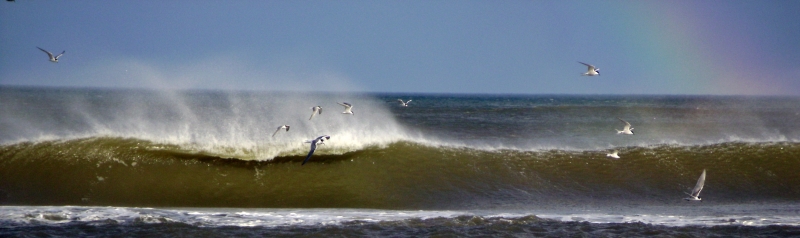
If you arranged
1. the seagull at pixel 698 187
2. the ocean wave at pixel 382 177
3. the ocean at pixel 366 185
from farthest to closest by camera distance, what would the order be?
the ocean wave at pixel 382 177
the seagull at pixel 698 187
the ocean at pixel 366 185

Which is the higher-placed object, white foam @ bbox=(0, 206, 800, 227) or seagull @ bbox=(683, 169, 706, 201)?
seagull @ bbox=(683, 169, 706, 201)

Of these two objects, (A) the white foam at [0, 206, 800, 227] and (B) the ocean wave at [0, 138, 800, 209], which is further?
(B) the ocean wave at [0, 138, 800, 209]

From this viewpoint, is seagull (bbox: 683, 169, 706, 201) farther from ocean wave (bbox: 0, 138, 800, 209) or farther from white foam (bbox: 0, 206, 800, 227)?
ocean wave (bbox: 0, 138, 800, 209)

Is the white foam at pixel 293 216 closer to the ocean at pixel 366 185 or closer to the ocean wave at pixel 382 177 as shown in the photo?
the ocean at pixel 366 185

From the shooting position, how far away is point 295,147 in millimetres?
16125

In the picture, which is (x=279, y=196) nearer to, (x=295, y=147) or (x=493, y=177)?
(x=295, y=147)

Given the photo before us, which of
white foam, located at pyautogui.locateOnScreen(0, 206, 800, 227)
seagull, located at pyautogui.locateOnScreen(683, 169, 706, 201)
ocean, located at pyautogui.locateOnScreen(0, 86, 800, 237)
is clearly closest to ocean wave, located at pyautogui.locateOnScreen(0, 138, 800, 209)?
ocean, located at pyautogui.locateOnScreen(0, 86, 800, 237)

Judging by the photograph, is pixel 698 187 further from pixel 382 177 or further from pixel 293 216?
pixel 293 216

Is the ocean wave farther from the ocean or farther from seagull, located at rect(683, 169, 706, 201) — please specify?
seagull, located at rect(683, 169, 706, 201)

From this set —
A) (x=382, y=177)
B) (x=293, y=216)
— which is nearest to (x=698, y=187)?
(x=382, y=177)

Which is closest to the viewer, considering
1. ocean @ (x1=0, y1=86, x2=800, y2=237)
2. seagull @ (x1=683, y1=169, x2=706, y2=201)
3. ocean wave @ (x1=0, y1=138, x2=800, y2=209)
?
ocean @ (x1=0, y1=86, x2=800, y2=237)

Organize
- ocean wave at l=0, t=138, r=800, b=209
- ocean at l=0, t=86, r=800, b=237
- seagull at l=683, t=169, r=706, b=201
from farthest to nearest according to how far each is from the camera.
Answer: ocean wave at l=0, t=138, r=800, b=209, seagull at l=683, t=169, r=706, b=201, ocean at l=0, t=86, r=800, b=237

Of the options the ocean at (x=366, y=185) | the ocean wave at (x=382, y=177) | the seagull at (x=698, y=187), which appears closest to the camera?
the ocean at (x=366, y=185)

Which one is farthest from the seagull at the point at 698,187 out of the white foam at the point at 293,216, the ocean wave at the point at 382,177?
the ocean wave at the point at 382,177
